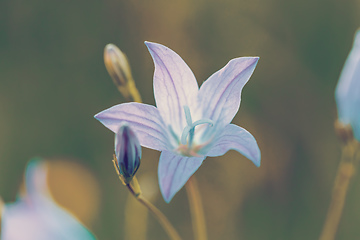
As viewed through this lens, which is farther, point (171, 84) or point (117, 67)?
point (117, 67)

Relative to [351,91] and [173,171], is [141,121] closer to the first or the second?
[173,171]

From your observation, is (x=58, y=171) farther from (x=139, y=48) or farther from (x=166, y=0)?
(x=166, y=0)

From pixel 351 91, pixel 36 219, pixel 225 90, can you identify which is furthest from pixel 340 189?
pixel 36 219

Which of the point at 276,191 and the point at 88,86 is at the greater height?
the point at 88,86

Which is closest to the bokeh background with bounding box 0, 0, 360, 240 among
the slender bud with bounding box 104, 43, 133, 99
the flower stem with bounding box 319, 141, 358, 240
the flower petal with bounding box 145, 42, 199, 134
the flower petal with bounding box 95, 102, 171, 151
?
the flower stem with bounding box 319, 141, 358, 240

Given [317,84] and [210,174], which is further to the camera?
[317,84]

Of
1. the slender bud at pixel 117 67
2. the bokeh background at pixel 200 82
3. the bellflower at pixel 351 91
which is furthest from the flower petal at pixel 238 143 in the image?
the bokeh background at pixel 200 82

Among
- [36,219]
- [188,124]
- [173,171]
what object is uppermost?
[188,124]

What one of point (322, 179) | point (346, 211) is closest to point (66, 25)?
point (322, 179)

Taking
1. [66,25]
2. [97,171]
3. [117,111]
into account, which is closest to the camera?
[117,111]
